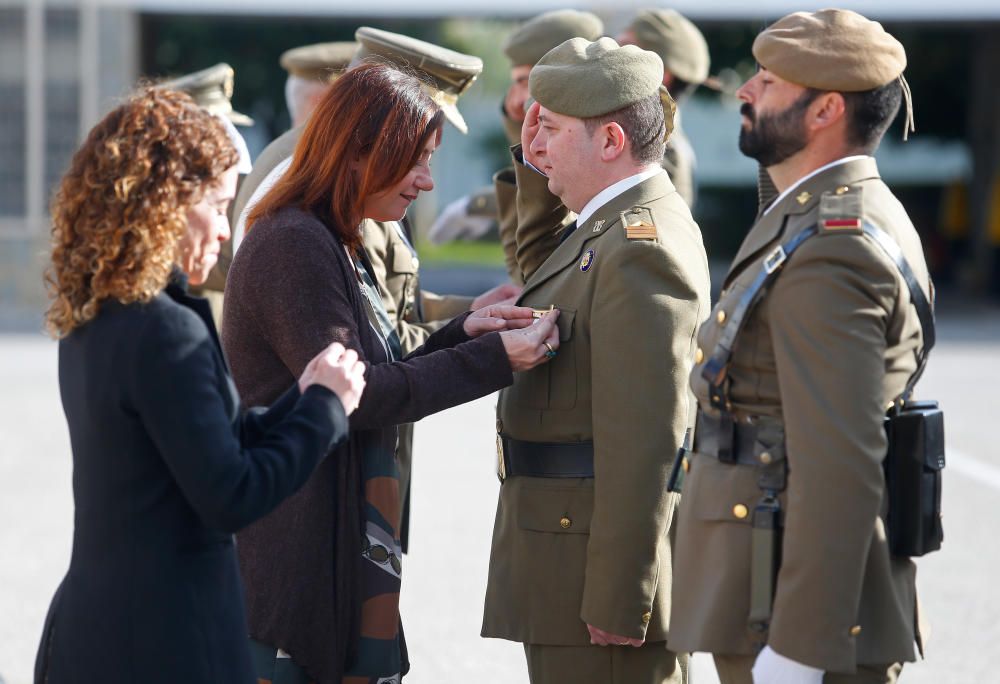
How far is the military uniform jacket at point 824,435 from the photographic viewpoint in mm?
2373

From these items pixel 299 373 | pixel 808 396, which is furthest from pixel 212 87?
pixel 808 396

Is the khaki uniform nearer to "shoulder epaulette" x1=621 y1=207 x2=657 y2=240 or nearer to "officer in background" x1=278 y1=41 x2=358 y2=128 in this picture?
"shoulder epaulette" x1=621 y1=207 x2=657 y2=240

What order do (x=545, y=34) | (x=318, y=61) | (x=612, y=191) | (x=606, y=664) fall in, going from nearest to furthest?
(x=606, y=664)
(x=612, y=191)
(x=545, y=34)
(x=318, y=61)

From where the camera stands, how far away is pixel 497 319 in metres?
3.22

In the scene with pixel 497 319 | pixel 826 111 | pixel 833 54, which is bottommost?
pixel 497 319

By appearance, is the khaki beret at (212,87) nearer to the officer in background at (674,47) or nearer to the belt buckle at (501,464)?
the officer in background at (674,47)

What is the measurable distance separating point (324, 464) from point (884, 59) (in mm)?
1498

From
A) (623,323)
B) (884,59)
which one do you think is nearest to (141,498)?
(623,323)

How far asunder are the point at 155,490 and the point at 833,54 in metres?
1.52

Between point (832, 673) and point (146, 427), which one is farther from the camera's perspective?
point (832, 673)

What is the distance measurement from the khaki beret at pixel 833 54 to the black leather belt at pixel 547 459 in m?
1.00

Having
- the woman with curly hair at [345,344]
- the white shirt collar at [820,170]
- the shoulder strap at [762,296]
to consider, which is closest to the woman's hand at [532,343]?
the woman with curly hair at [345,344]

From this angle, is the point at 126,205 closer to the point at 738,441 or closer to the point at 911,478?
the point at 738,441

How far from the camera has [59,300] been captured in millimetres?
2377
